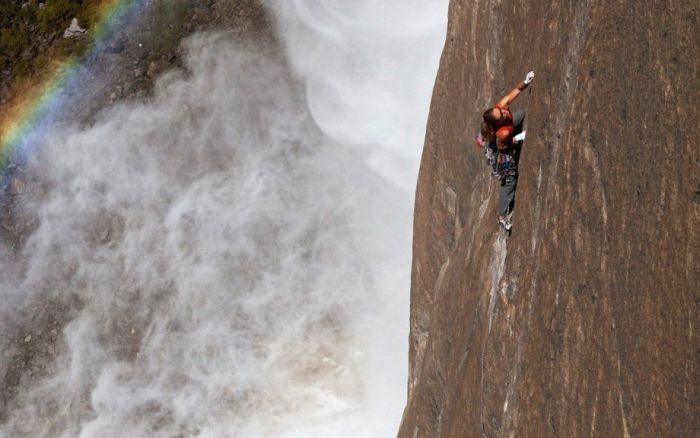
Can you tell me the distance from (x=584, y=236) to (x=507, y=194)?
Result: 1865 millimetres

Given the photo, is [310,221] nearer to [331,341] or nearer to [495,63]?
[331,341]

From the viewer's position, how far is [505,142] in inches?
323

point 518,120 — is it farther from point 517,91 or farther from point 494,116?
point 494,116

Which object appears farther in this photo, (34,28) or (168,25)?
(34,28)

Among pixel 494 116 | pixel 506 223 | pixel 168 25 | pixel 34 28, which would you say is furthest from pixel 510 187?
pixel 34 28

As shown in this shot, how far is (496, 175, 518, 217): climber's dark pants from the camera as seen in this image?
27.6 feet

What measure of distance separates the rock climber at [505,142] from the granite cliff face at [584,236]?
0.14m

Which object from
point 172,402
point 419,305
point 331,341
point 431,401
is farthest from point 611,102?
point 172,402

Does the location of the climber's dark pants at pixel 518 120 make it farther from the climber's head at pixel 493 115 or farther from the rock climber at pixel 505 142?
the climber's head at pixel 493 115

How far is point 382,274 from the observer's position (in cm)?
1983

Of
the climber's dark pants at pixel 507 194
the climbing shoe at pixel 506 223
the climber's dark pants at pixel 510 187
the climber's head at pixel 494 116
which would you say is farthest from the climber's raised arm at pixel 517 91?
the climbing shoe at pixel 506 223

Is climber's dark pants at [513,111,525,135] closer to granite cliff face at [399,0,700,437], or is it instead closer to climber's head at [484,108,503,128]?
granite cliff face at [399,0,700,437]

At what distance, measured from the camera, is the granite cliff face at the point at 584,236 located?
17.6 ft

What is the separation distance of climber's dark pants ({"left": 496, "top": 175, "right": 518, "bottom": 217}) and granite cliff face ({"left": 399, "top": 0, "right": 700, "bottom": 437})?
6.4 inches
